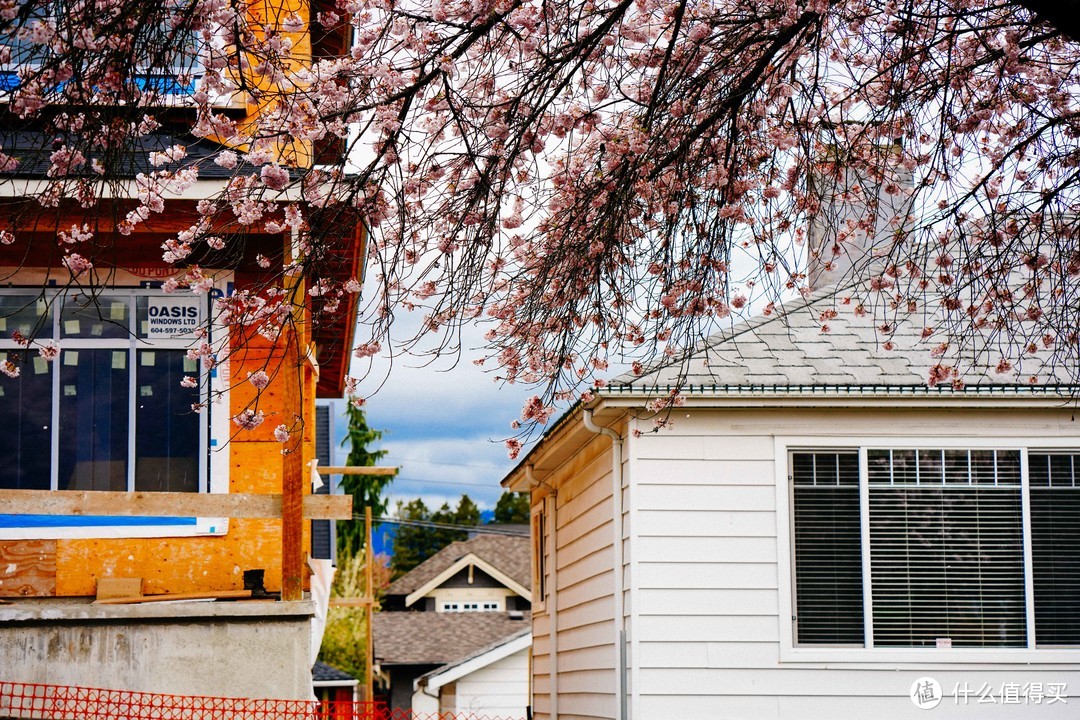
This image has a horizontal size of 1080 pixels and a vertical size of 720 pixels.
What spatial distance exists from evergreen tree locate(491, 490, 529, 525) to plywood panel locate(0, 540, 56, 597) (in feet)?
238

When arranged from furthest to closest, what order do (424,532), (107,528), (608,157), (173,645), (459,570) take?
(424,532) < (459,570) < (107,528) < (173,645) < (608,157)

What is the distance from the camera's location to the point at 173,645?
7.15 meters

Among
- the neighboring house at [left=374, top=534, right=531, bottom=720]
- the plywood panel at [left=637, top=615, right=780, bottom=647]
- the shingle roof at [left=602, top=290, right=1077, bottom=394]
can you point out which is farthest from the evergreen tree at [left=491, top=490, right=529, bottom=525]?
the plywood panel at [left=637, top=615, right=780, bottom=647]

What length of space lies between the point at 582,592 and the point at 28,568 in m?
5.53

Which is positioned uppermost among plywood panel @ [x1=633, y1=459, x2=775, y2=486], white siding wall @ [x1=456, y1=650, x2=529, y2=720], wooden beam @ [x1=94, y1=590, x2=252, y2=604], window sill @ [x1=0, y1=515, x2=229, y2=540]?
plywood panel @ [x1=633, y1=459, x2=775, y2=486]

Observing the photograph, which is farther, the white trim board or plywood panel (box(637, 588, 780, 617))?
the white trim board

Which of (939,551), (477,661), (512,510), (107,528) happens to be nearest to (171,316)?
(107,528)

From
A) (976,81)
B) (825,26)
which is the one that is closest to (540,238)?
(825,26)

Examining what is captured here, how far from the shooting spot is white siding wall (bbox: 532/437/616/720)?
34.9 ft

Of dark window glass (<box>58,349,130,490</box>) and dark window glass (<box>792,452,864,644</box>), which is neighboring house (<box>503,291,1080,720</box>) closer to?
dark window glass (<box>792,452,864,644</box>)

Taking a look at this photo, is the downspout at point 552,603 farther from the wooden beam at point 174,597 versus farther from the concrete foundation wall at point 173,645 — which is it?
the concrete foundation wall at point 173,645

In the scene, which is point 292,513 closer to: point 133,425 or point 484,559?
point 133,425

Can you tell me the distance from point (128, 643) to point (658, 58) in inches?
180

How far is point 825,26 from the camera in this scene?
6387 mm
